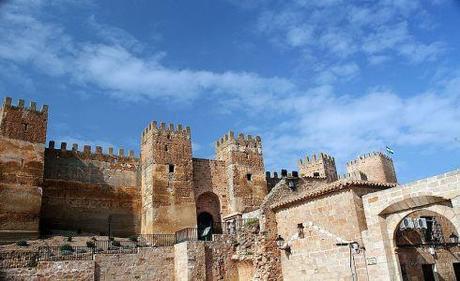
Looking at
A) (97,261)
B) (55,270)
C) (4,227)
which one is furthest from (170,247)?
(4,227)

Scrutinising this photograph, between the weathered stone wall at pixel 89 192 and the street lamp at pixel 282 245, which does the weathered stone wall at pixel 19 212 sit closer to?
the weathered stone wall at pixel 89 192

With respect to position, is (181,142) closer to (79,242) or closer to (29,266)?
(79,242)

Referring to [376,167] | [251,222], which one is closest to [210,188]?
[251,222]

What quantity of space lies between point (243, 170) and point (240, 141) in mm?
2342

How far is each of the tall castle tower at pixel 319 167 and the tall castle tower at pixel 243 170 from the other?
9.98 metres

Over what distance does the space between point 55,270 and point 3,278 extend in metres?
2.08

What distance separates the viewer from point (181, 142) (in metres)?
30.4

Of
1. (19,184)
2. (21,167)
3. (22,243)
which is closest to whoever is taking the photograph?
(22,243)

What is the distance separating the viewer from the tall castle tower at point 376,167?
143 ft

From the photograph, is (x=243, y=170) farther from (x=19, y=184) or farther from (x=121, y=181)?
(x=19, y=184)

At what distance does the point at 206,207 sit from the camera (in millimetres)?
31141

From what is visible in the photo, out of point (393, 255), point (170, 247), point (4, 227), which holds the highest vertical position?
point (4, 227)

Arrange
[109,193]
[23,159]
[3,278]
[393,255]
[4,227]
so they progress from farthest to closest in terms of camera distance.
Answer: [109,193] → [23,159] → [4,227] → [3,278] → [393,255]

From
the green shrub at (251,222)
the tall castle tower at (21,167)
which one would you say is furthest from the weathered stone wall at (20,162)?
the green shrub at (251,222)
